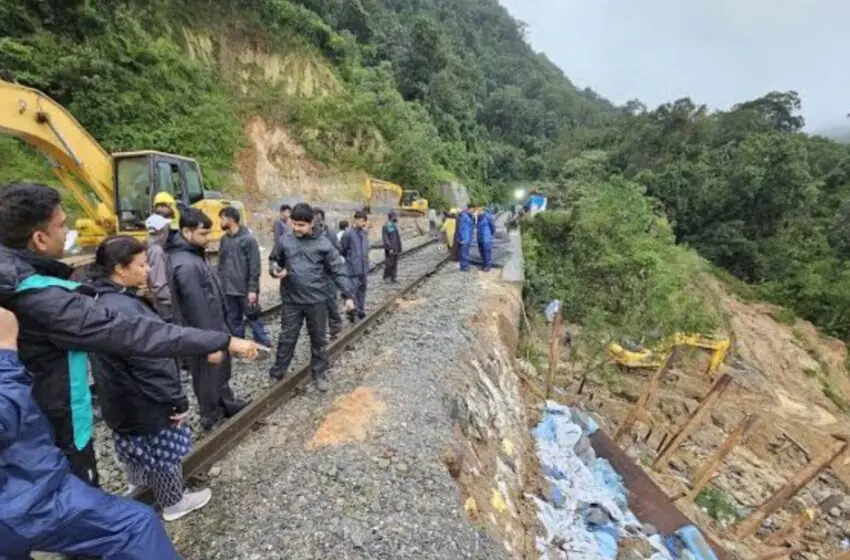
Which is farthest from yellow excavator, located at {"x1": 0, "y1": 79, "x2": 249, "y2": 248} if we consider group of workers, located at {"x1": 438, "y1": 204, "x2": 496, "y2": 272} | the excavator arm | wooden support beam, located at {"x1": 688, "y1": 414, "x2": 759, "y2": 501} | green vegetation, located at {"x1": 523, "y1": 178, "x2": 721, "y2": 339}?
green vegetation, located at {"x1": 523, "y1": 178, "x2": 721, "y2": 339}

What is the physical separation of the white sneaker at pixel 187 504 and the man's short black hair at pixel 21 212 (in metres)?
1.98

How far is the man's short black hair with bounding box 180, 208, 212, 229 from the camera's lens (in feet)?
12.8

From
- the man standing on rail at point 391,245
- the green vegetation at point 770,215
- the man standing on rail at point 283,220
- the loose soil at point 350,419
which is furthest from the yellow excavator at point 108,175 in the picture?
the green vegetation at point 770,215

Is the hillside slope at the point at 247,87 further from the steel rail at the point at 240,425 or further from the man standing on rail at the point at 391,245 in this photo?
the steel rail at the point at 240,425

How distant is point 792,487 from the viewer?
7.74m

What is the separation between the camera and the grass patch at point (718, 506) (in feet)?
29.8

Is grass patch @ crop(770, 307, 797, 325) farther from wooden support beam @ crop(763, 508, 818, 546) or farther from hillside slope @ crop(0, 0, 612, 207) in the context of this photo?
wooden support beam @ crop(763, 508, 818, 546)

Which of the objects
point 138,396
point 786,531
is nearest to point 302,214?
point 138,396

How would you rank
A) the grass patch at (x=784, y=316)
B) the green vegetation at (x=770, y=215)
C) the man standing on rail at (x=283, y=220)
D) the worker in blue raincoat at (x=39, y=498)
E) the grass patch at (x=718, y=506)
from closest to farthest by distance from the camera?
the worker in blue raincoat at (x=39, y=498) → the man standing on rail at (x=283, y=220) → the grass patch at (x=718, y=506) → the grass patch at (x=784, y=316) → the green vegetation at (x=770, y=215)

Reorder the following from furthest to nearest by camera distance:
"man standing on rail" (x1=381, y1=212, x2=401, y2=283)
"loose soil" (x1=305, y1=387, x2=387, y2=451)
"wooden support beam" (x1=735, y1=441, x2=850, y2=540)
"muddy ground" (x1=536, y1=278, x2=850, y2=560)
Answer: "man standing on rail" (x1=381, y1=212, x2=401, y2=283) < "muddy ground" (x1=536, y1=278, x2=850, y2=560) < "wooden support beam" (x1=735, y1=441, x2=850, y2=540) < "loose soil" (x1=305, y1=387, x2=387, y2=451)

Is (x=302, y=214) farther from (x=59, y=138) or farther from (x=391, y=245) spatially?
(x=391, y=245)

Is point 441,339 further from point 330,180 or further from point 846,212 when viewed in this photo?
point 846,212

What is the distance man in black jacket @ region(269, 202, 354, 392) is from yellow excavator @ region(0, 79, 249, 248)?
3.81 metres

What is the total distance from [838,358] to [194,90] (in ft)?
99.9
